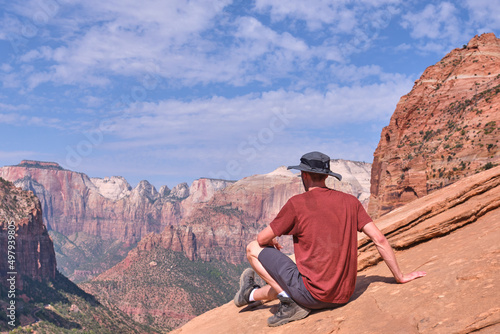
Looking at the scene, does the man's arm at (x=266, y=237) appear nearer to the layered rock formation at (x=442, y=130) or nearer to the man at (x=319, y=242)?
the man at (x=319, y=242)

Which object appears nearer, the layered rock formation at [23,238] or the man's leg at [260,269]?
the man's leg at [260,269]

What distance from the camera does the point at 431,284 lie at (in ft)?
19.9

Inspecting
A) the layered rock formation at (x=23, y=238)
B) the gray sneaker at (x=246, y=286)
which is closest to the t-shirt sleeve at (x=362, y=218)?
the gray sneaker at (x=246, y=286)

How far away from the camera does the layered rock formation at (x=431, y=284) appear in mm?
5035

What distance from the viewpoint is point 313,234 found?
6258mm

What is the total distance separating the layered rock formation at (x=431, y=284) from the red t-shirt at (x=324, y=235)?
543 mm

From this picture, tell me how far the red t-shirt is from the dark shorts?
0.13 meters

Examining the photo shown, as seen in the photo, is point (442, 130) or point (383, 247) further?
point (442, 130)

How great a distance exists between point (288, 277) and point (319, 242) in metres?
0.81

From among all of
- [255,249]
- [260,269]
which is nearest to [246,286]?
[260,269]

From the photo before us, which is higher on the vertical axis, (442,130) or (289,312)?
(442,130)

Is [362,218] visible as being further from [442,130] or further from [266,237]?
[442,130]

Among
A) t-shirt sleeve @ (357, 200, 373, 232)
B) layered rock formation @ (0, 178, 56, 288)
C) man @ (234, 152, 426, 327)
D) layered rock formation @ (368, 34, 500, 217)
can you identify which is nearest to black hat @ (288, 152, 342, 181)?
man @ (234, 152, 426, 327)

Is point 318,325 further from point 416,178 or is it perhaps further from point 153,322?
point 153,322
